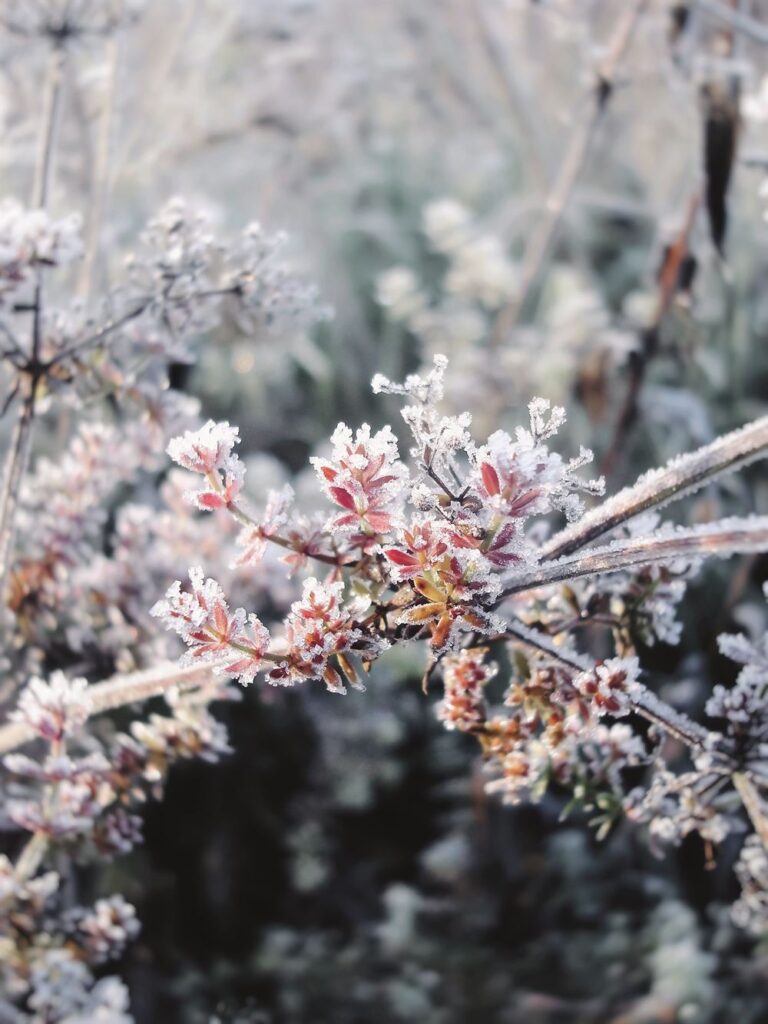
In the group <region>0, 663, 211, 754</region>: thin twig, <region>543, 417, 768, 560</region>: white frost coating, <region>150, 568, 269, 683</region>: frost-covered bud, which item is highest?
<region>0, 663, 211, 754</region>: thin twig

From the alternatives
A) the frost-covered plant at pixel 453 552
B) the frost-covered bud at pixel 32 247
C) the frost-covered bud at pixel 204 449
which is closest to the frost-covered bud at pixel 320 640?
the frost-covered plant at pixel 453 552

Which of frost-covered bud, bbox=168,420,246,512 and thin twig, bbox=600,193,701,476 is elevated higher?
thin twig, bbox=600,193,701,476

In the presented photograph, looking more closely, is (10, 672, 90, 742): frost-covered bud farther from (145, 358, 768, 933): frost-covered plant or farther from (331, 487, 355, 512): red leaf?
(331, 487, 355, 512): red leaf

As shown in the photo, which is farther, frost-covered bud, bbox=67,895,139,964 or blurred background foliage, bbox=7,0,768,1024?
blurred background foliage, bbox=7,0,768,1024

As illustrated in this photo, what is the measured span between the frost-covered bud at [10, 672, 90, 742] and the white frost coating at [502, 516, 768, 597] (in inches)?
19.3

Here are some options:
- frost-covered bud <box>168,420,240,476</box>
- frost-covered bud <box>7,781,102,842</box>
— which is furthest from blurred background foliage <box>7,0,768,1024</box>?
frost-covered bud <box>168,420,240,476</box>

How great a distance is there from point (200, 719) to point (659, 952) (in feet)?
3.66

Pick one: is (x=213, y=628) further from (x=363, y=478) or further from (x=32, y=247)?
(x=32, y=247)

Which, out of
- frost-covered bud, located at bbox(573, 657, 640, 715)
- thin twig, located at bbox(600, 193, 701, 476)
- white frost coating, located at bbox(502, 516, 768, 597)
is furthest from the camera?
thin twig, located at bbox(600, 193, 701, 476)

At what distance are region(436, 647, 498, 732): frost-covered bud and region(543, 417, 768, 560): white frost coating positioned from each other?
0.16 metres

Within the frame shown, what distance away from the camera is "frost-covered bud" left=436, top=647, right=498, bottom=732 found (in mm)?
954

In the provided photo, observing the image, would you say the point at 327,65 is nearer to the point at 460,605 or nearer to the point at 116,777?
the point at 116,777

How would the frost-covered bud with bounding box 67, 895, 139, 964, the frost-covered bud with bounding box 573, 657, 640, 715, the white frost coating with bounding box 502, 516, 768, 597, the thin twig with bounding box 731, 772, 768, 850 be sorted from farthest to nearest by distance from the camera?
the frost-covered bud with bounding box 67, 895, 139, 964 < the thin twig with bounding box 731, 772, 768, 850 < the frost-covered bud with bounding box 573, 657, 640, 715 < the white frost coating with bounding box 502, 516, 768, 597

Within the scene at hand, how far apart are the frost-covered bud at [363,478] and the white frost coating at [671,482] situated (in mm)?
142
